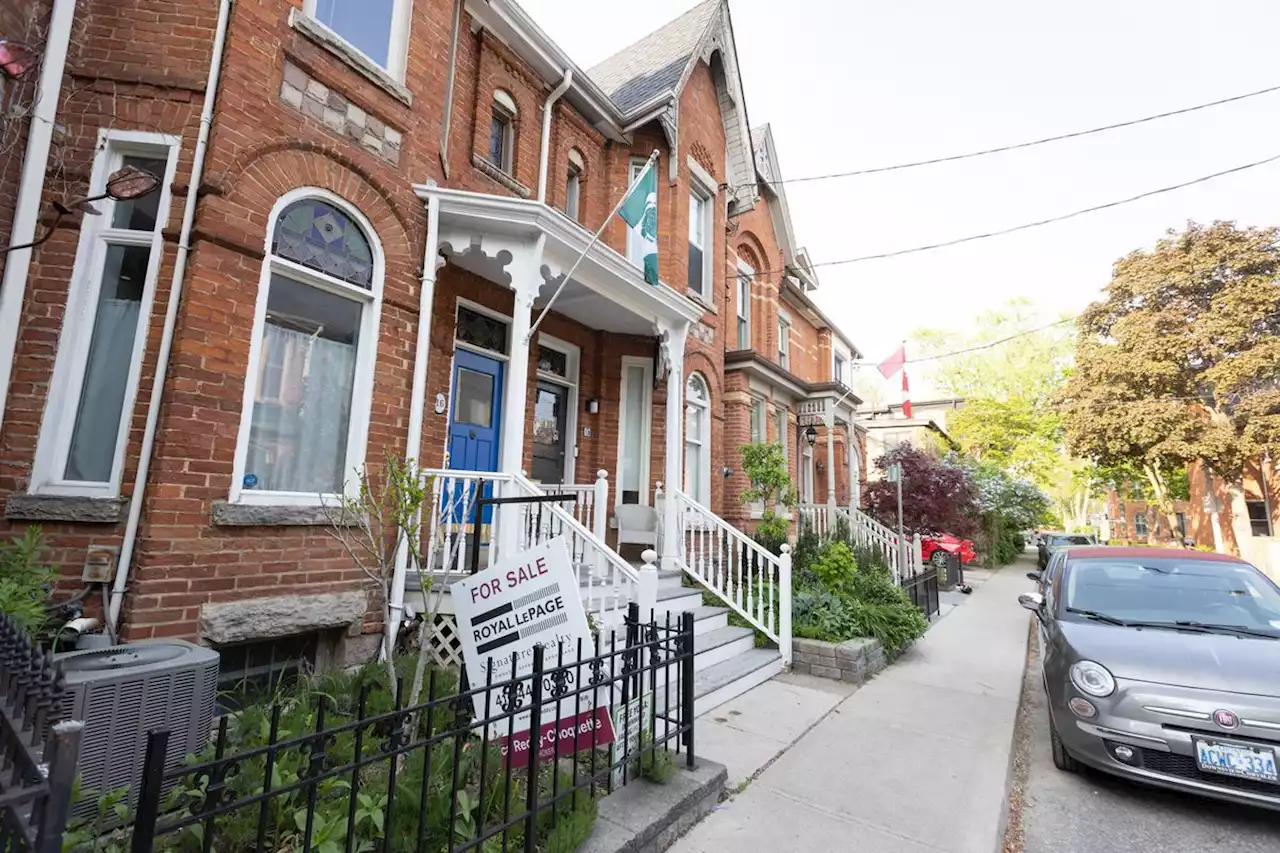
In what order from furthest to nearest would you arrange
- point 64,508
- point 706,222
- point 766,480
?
point 706,222, point 766,480, point 64,508

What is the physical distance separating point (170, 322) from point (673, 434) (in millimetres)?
5289

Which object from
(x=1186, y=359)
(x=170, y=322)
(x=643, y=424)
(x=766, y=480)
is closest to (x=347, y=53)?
(x=170, y=322)

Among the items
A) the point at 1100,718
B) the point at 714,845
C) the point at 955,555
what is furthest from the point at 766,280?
the point at 714,845

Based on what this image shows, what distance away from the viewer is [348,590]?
4.80m

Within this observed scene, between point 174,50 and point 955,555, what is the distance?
15.8m

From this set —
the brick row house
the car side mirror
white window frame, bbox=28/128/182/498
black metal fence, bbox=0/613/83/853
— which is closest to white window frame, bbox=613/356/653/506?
the brick row house

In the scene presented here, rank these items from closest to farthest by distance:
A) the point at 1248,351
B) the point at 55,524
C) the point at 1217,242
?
the point at 55,524
the point at 1248,351
the point at 1217,242

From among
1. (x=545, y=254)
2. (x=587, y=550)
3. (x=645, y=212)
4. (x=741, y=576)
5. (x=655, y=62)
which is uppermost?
(x=655, y=62)

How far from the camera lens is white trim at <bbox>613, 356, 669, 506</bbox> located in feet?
29.3

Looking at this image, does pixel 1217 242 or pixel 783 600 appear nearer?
pixel 783 600

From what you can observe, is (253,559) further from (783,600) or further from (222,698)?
(783,600)

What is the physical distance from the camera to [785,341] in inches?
610

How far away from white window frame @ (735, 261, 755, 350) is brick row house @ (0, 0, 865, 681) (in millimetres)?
5139

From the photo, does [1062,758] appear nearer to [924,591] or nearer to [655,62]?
[924,591]
